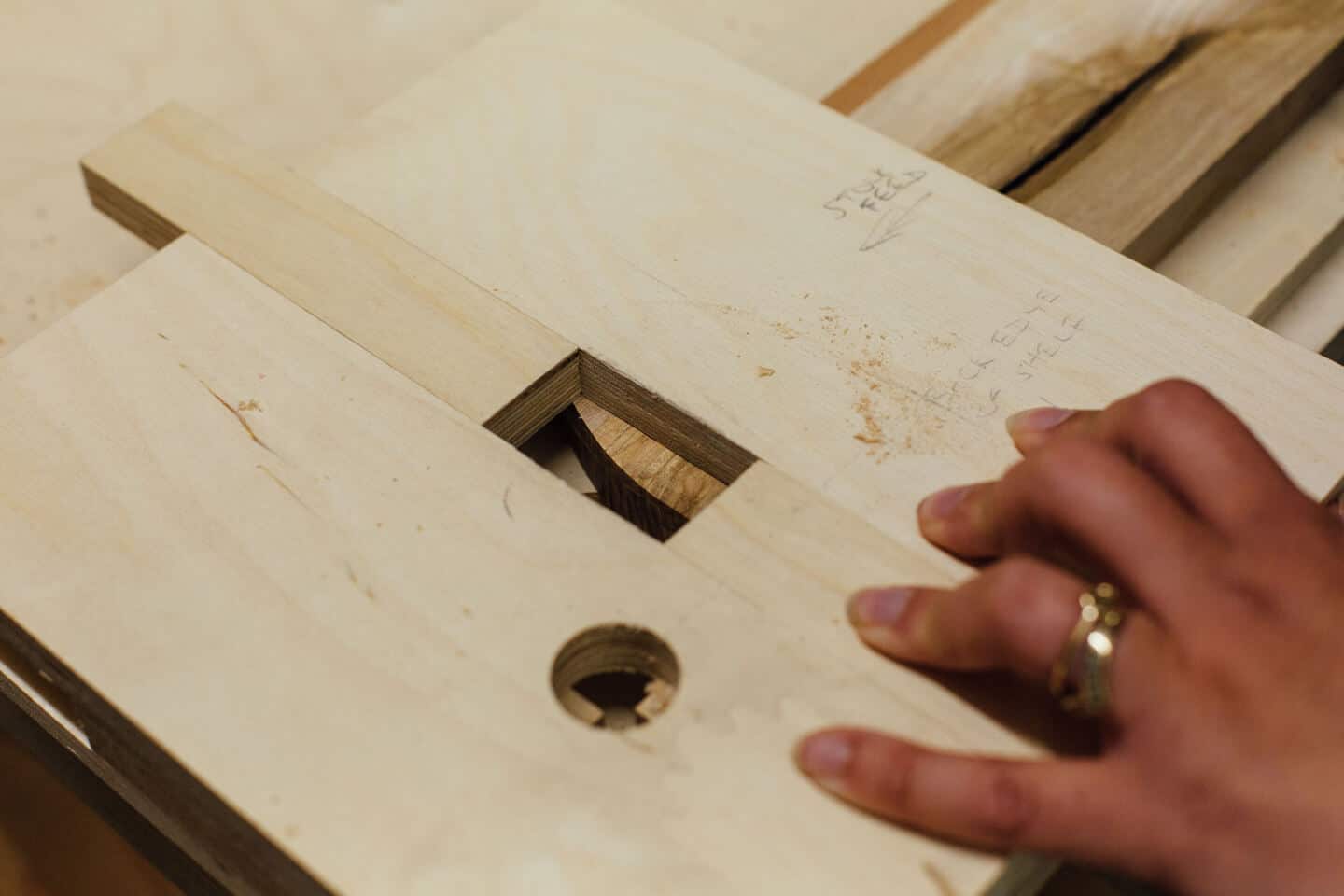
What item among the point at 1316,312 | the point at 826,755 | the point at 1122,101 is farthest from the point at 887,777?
the point at 1122,101

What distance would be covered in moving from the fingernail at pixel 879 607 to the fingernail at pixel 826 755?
0.09 metres

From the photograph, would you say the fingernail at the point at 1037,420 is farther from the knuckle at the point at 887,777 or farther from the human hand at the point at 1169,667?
the knuckle at the point at 887,777

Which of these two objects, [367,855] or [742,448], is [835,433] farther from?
[367,855]

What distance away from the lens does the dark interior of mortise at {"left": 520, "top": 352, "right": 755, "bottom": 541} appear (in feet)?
3.27

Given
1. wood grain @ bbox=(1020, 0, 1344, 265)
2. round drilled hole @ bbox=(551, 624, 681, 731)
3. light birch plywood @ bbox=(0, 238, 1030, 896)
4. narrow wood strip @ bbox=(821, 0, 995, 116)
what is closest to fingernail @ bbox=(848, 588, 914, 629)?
Result: light birch plywood @ bbox=(0, 238, 1030, 896)

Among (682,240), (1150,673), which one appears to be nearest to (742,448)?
(682,240)

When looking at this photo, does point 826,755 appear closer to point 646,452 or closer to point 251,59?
point 646,452

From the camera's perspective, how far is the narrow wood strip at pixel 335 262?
1.01 meters

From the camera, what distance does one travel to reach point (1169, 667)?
72 cm

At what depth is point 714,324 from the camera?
1.04m

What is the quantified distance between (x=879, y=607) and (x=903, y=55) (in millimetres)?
995

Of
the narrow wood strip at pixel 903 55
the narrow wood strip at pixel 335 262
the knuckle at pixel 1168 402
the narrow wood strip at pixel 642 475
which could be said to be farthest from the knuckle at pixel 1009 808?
the narrow wood strip at pixel 903 55

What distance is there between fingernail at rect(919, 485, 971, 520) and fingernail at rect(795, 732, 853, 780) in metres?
0.19

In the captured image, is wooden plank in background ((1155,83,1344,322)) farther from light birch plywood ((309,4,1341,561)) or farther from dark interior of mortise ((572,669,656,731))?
dark interior of mortise ((572,669,656,731))
